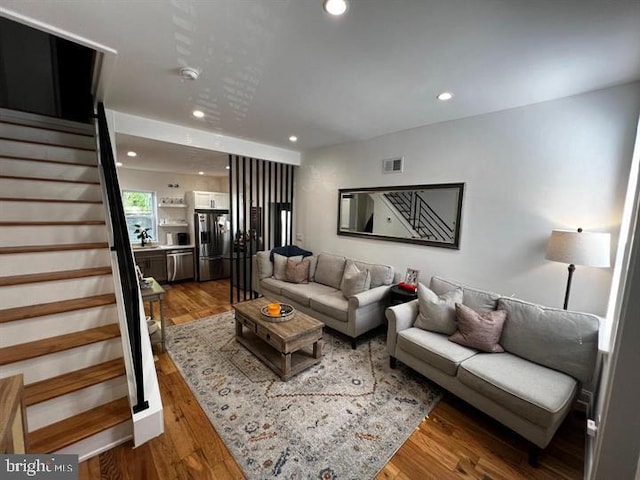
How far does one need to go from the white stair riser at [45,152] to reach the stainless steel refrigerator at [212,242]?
2.61 meters

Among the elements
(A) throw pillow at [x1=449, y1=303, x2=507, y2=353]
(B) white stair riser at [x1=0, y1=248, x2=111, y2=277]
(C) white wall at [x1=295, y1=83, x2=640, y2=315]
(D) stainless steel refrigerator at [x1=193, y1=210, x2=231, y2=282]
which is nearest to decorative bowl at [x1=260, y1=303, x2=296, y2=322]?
(B) white stair riser at [x1=0, y1=248, x2=111, y2=277]

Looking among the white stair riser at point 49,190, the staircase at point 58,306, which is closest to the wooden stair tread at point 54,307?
the staircase at point 58,306

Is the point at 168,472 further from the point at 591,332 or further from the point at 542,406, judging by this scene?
the point at 591,332

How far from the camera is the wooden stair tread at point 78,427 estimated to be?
1452 mm

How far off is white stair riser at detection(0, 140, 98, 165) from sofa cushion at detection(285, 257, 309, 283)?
272 centimetres

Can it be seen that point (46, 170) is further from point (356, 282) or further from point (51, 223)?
point (356, 282)

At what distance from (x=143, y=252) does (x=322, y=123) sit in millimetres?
4425

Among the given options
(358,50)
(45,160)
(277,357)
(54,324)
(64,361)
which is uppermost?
(358,50)

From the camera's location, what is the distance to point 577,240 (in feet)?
6.53

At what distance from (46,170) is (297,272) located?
121 inches

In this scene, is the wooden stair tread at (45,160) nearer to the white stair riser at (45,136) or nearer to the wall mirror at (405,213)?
the white stair riser at (45,136)

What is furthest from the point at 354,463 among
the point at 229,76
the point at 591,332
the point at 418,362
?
the point at 229,76

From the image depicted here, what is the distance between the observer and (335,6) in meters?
1.35

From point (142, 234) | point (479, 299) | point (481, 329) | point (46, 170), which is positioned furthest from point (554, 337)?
point (142, 234)
